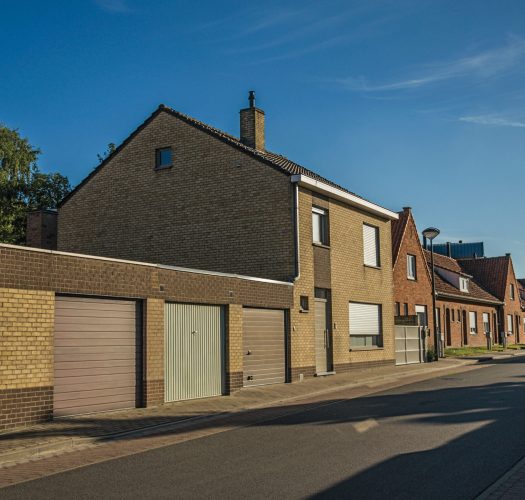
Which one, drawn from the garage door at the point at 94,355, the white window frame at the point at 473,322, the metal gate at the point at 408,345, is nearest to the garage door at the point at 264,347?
the garage door at the point at 94,355

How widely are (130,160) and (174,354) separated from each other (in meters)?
10.7

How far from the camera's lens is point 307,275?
21297 mm

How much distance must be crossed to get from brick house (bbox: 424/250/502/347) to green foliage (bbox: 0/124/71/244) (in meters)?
23.1

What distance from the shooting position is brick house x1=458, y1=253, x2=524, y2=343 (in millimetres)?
53219

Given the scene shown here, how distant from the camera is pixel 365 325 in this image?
25.3m

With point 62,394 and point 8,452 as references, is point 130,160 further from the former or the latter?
point 8,452

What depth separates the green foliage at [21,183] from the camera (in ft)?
125

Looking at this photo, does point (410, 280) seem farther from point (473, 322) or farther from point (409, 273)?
point (473, 322)

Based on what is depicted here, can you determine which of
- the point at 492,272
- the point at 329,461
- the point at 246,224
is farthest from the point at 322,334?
the point at 492,272

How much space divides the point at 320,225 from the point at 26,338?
12795 mm

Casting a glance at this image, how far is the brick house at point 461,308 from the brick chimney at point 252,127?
18.2 meters

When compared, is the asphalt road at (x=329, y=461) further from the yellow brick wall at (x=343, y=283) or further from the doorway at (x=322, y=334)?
the doorway at (x=322, y=334)

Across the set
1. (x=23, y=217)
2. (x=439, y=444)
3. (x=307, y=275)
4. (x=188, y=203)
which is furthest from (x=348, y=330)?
(x=23, y=217)

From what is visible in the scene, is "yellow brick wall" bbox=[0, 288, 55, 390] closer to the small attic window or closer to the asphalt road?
the asphalt road
